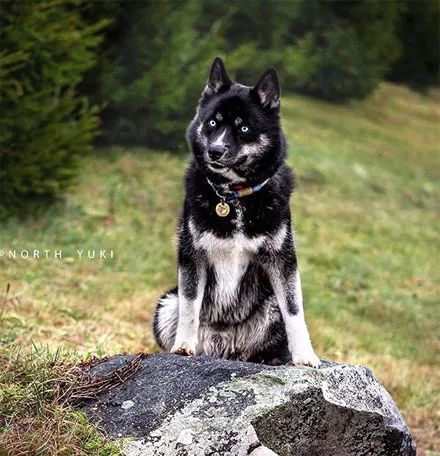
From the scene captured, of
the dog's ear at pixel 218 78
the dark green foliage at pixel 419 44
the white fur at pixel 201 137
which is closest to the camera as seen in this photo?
the white fur at pixel 201 137

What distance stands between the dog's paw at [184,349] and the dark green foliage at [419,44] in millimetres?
30665

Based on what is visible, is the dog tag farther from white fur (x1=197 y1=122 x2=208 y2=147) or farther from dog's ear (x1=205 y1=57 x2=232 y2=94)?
dog's ear (x1=205 y1=57 x2=232 y2=94)

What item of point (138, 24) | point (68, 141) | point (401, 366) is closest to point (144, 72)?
point (138, 24)

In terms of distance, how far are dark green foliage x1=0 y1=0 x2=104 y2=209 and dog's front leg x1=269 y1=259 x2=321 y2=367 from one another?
6.23 meters

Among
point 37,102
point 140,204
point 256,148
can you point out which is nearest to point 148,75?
point 140,204

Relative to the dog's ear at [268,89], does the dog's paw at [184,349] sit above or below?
below

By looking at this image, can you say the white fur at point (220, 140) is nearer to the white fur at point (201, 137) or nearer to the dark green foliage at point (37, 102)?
the white fur at point (201, 137)

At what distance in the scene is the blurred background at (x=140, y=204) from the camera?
26.3 ft

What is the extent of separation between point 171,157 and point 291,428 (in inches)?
459

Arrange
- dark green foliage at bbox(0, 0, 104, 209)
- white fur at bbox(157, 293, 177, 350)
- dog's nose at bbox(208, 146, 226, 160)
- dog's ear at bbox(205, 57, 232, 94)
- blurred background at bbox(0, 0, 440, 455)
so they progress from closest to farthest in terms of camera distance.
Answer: dog's nose at bbox(208, 146, 226, 160) < dog's ear at bbox(205, 57, 232, 94) < white fur at bbox(157, 293, 177, 350) < blurred background at bbox(0, 0, 440, 455) < dark green foliage at bbox(0, 0, 104, 209)

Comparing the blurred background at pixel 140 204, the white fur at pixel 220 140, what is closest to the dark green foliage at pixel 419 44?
the blurred background at pixel 140 204

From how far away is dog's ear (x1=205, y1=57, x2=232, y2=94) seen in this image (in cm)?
478

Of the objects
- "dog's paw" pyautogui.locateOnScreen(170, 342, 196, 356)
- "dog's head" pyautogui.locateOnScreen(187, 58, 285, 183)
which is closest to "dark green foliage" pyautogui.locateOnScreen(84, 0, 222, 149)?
"dog's head" pyautogui.locateOnScreen(187, 58, 285, 183)

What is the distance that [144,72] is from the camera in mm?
14547
